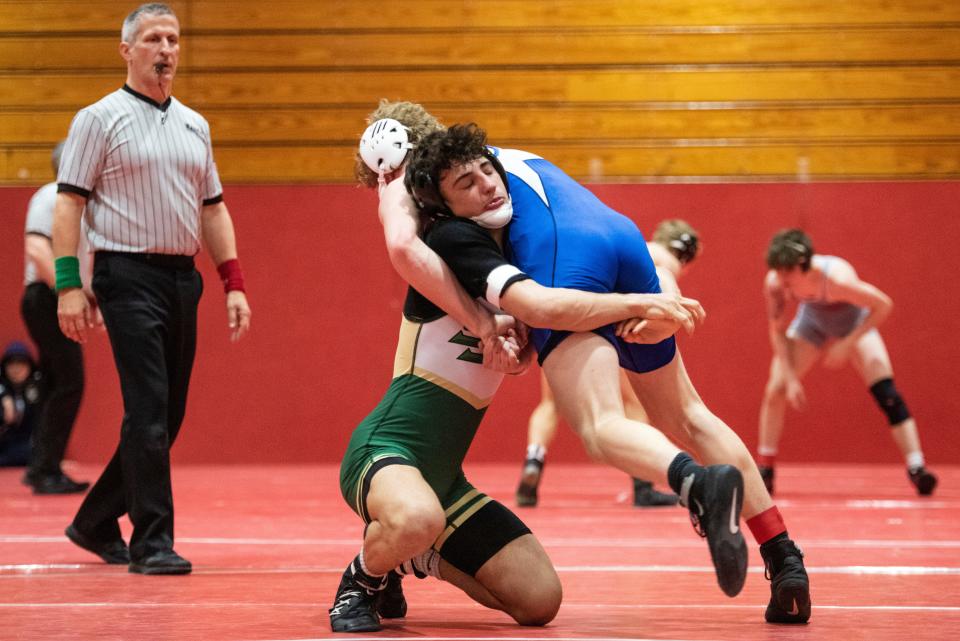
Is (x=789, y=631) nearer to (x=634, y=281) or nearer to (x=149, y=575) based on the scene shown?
(x=634, y=281)

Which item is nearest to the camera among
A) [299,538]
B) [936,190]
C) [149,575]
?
[149,575]

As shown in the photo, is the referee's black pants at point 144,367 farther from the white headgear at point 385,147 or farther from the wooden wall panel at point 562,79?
the wooden wall panel at point 562,79

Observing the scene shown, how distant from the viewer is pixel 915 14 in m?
8.23

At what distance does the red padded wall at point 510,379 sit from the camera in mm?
7945

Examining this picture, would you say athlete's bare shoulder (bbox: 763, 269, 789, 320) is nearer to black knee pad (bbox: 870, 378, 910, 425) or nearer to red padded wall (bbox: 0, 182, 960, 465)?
black knee pad (bbox: 870, 378, 910, 425)

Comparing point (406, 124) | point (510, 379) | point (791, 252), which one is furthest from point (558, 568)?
point (510, 379)

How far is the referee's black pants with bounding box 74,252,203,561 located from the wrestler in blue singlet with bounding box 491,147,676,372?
128 centimetres

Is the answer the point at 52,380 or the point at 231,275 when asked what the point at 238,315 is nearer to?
the point at 231,275

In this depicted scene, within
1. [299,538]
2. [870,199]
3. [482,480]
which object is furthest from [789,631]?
[870,199]

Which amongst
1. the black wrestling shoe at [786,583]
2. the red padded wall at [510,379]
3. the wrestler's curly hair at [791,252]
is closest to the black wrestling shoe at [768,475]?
the wrestler's curly hair at [791,252]

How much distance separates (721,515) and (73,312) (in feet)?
6.78

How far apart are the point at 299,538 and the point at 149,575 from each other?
41.1 inches

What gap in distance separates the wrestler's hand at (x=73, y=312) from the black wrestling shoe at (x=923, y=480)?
4.04 metres

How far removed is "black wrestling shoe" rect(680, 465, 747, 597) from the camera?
239 centimetres
